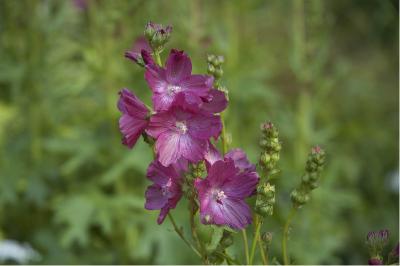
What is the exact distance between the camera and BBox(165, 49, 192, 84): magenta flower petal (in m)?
1.03

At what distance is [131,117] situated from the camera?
1033 millimetres

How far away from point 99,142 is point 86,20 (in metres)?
0.49

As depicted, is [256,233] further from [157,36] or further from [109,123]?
[109,123]

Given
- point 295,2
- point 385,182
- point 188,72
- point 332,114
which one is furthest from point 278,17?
point 188,72

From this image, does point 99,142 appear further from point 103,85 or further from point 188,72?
point 188,72

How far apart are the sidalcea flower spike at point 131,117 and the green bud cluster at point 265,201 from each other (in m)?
0.19

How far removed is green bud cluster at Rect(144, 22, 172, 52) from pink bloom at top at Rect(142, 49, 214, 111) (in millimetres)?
20

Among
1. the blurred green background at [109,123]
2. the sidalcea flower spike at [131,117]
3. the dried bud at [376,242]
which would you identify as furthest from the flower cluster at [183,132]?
the blurred green background at [109,123]

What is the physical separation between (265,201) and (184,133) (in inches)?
5.5

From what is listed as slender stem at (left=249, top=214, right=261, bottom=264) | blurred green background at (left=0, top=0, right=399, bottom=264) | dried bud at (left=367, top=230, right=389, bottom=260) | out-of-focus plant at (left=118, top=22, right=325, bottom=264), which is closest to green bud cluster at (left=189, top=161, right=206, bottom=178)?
out-of-focus plant at (left=118, top=22, right=325, bottom=264)

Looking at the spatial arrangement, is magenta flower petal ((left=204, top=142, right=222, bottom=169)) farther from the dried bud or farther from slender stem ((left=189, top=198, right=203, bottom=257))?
the dried bud

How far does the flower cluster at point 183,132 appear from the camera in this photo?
3.27 feet

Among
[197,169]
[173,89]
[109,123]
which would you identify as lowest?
[109,123]

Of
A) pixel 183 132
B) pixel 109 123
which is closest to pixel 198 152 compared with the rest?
pixel 183 132
